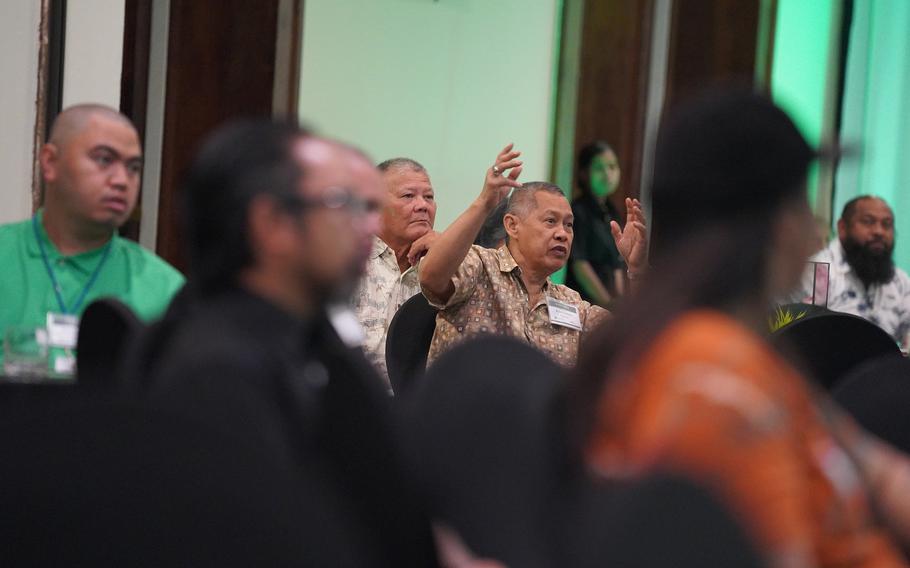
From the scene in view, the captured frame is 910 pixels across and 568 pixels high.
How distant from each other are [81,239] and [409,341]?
1.04 metres

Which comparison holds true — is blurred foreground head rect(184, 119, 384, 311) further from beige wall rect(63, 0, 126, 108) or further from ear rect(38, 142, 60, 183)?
beige wall rect(63, 0, 126, 108)

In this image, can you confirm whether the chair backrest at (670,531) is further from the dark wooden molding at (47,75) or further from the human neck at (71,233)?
the dark wooden molding at (47,75)

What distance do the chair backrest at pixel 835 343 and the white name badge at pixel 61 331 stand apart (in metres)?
1.55

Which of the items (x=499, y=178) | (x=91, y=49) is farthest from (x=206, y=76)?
(x=499, y=178)

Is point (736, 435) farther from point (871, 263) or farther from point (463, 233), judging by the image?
point (871, 263)

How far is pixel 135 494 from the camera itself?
4.00 ft

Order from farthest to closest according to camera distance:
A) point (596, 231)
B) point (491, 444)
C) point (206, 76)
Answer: point (596, 231), point (206, 76), point (491, 444)

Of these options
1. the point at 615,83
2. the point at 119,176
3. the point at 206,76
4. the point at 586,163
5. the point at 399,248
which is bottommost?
the point at 399,248

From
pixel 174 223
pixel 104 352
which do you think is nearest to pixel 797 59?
pixel 174 223

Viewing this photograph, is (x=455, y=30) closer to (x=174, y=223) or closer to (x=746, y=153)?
(x=174, y=223)

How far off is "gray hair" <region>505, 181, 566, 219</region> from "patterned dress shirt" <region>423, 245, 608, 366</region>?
19 centimetres

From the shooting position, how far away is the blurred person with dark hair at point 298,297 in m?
1.41

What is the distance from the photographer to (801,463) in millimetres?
1205

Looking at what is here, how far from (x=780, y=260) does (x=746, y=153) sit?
0.13 metres
